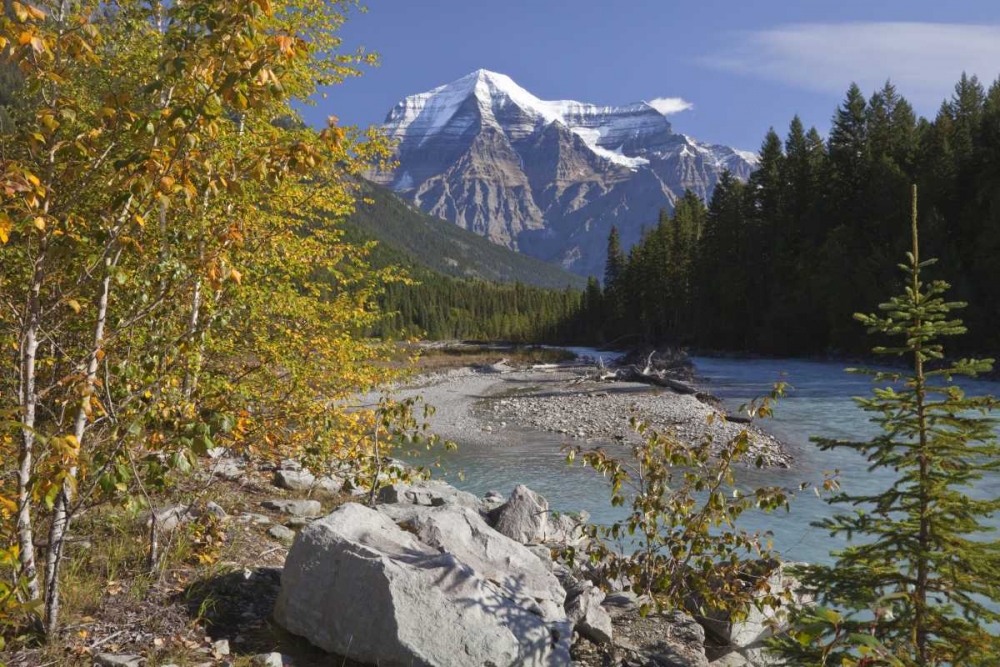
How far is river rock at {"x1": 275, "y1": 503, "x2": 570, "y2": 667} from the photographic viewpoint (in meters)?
4.34

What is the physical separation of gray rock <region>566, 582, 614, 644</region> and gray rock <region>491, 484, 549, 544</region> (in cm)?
313

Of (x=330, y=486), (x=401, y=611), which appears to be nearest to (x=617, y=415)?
(x=330, y=486)

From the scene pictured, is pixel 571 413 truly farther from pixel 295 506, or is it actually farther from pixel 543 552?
pixel 295 506

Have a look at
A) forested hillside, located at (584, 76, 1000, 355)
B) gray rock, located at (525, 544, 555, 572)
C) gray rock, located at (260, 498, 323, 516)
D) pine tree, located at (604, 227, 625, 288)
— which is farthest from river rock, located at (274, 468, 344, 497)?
pine tree, located at (604, 227, 625, 288)

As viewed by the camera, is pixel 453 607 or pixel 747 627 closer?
pixel 453 607

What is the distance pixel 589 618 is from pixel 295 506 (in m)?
4.65

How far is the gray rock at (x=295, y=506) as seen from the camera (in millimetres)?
8391

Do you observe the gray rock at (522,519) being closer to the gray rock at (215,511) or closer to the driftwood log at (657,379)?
the gray rock at (215,511)

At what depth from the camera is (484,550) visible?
6.15m

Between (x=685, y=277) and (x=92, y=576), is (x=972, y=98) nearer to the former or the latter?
(x=685, y=277)

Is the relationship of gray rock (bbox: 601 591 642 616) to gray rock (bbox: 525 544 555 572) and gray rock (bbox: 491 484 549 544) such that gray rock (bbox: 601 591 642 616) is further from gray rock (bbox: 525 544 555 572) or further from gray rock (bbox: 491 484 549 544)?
gray rock (bbox: 491 484 549 544)

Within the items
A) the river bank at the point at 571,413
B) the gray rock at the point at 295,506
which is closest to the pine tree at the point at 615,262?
the river bank at the point at 571,413

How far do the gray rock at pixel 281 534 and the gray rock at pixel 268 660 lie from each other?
2.56m

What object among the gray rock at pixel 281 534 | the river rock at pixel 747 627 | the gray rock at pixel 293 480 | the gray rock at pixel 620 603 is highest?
the gray rock at pixel 281 534
